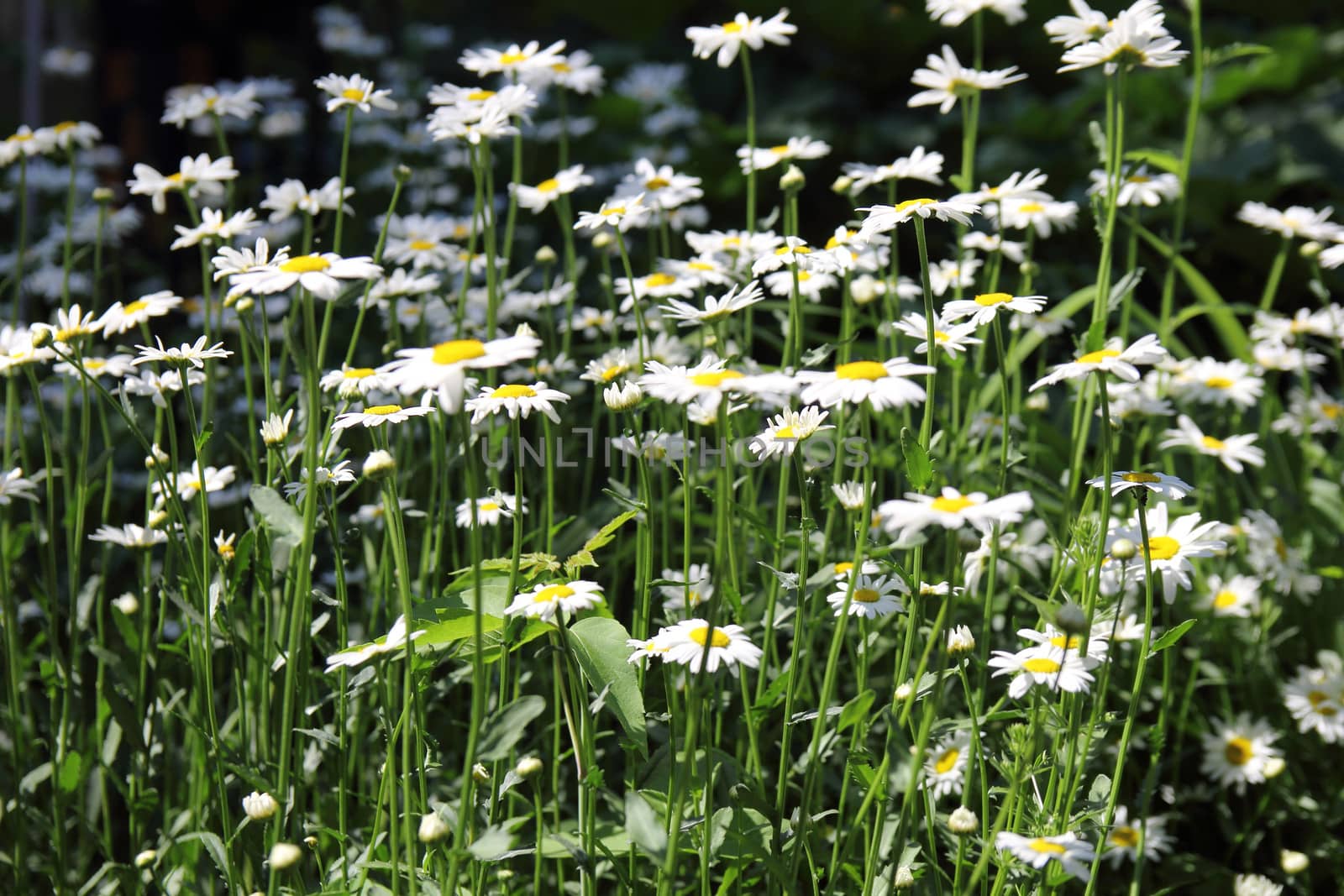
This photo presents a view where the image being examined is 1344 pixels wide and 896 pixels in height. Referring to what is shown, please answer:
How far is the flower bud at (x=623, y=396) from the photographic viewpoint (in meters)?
1.17

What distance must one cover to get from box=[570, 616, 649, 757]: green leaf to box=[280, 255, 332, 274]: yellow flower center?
0.40 metres

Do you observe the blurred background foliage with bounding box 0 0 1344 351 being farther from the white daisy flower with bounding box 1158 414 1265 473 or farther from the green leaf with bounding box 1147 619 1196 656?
the green leaf with bounding box 1147 619 1196 656

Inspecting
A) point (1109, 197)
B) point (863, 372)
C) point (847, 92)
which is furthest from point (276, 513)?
point (847, 92)

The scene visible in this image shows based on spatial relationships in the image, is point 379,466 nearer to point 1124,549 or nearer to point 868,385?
point 868,385

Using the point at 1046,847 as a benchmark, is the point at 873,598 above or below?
above

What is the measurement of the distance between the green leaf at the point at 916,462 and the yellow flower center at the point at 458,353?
1.23 ft

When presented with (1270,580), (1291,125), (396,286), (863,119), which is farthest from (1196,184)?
(396,286)

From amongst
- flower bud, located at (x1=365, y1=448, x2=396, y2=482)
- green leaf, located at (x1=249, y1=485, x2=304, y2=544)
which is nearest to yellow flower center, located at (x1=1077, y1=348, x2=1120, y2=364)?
flower bud, located at (x1=365, y1=448, x2=396, y2=482)

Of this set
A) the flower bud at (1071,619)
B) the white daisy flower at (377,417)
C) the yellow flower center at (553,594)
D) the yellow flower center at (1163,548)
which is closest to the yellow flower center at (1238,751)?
the yellow flower center at (1163,548)

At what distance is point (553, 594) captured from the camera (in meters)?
1.03

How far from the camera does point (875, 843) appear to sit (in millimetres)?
1123

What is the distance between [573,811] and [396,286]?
0.78 meters

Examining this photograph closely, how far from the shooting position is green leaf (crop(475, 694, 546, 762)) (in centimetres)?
93

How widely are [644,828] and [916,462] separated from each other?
39 centimetres
